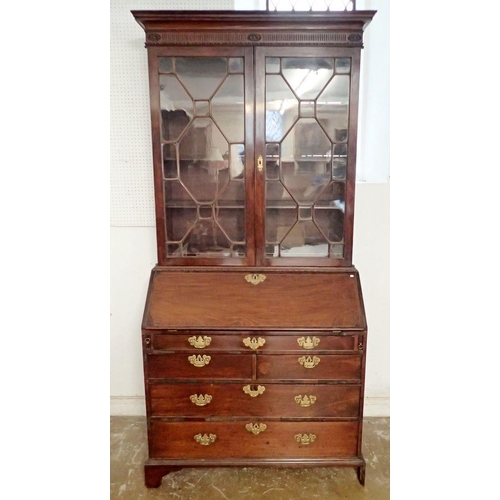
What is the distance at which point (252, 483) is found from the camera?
1.98 m

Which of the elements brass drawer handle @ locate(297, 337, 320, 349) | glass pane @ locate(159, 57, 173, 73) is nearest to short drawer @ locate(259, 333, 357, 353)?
brass drawer handle @ locate(297, 337, 320, 349)

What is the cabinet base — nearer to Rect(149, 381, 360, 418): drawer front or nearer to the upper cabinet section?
Rect(149, 381, 360, 418): drawer front

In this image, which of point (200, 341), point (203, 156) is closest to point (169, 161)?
point (203, 156)

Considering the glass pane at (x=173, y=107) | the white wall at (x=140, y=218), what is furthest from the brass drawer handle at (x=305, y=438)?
the glass pane at (x=173, y=107)

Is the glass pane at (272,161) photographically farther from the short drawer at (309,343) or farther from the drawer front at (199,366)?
the drawer front at (199,366)

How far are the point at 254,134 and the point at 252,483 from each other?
1.76 metres

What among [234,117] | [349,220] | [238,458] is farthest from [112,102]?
[238,458]

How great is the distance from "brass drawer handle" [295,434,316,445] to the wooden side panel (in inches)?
21.8

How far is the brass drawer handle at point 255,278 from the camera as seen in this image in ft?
6.43

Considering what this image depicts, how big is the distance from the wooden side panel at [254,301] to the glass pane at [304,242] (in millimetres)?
117

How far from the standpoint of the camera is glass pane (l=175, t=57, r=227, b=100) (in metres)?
1.87

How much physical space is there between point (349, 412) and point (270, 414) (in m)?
0.39

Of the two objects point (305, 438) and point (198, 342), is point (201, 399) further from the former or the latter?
point (305, 438)

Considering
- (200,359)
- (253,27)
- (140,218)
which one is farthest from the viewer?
(140,218)
